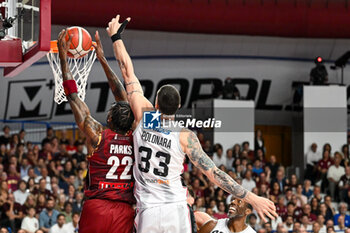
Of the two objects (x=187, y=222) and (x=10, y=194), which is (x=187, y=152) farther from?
(x=10, y=194)

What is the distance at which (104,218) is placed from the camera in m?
6.71

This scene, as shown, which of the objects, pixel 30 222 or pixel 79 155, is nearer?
pixel 30 222

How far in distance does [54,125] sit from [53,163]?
4.84 meters

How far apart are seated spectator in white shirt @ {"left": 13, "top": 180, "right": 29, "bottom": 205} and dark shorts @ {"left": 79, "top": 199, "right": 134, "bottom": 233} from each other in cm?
954

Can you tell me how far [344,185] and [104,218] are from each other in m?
14.2

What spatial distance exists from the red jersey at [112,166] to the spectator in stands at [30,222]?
8576mm

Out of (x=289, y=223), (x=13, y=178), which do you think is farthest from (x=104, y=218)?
(x=289, y=223)

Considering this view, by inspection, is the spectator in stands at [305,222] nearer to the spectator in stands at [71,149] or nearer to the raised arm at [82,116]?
the spectator in stands at [71,149]

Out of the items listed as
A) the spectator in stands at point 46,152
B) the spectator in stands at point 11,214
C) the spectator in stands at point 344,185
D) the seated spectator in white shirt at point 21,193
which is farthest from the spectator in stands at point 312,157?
the spectator in stands at point 11,214

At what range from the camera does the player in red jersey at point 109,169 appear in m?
6.72

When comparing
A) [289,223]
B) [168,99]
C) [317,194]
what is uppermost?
[168,99]

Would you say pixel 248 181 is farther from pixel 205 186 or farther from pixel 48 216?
pixel 48 216

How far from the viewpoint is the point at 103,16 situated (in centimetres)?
2034

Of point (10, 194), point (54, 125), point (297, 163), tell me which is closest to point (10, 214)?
point (10, 194)
